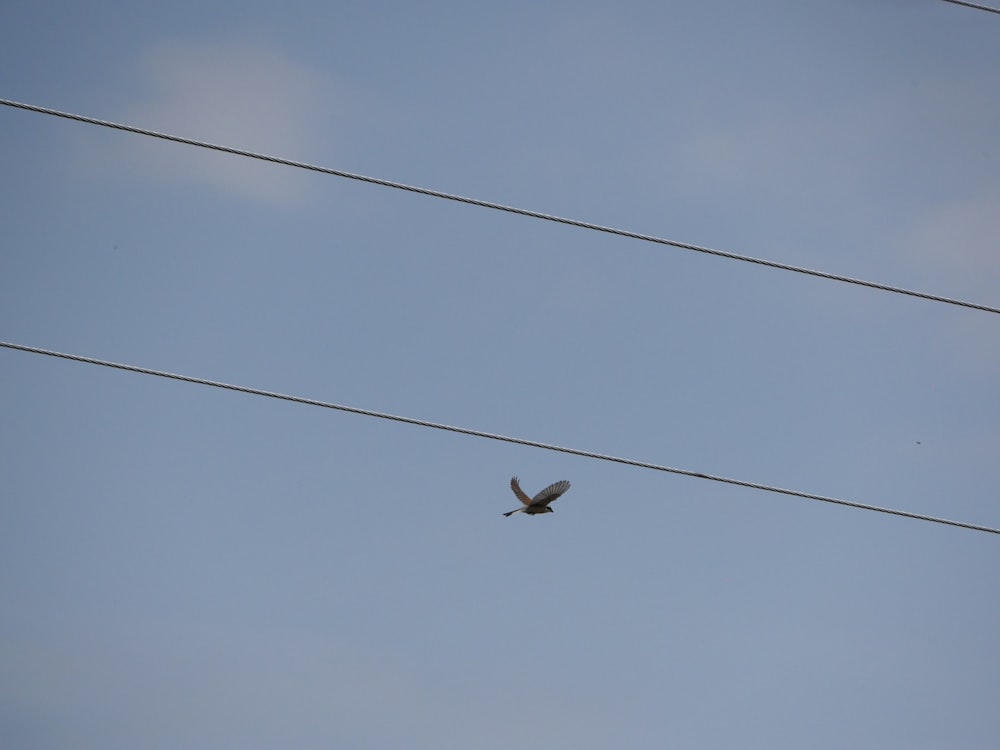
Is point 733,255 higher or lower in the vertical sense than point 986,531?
higher

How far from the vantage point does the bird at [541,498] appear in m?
23.9

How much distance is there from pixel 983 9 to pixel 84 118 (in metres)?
11.9

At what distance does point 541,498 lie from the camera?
24.3 metres

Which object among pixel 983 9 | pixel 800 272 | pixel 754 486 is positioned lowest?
pixel 754 486

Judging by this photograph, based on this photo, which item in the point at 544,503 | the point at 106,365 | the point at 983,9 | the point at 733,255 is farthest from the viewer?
the point at 544,503

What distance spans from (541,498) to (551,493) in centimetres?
35

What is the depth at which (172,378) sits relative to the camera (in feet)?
55.6

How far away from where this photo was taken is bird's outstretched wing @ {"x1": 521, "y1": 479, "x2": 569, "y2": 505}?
23.9 m

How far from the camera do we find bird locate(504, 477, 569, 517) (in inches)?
941

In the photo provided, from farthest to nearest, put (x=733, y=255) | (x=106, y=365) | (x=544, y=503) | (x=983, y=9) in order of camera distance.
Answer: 1. (x=544, y=503)
2. (x=983, y=9)
3. (x=733, y=255)
4. (x=106, y=365)

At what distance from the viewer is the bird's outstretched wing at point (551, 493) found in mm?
23875

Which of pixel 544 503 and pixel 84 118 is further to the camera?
pixel 544 503

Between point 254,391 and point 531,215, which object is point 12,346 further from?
point 531,215

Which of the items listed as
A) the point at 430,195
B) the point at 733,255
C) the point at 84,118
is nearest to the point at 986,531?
the point at 733,255
